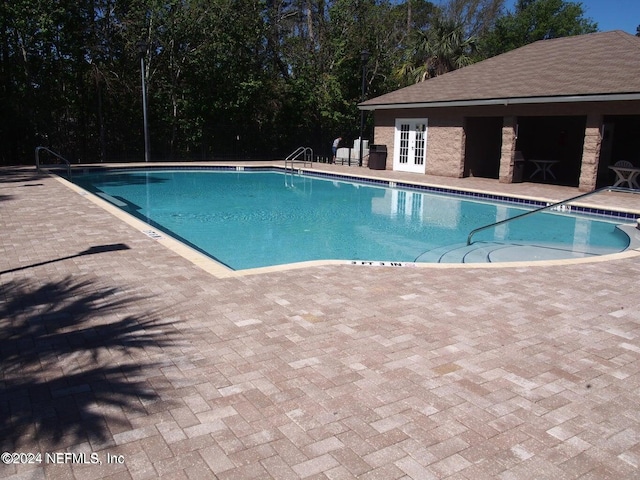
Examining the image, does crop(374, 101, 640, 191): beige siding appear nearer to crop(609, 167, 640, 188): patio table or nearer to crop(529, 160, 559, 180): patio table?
crop(609, 167, 640, 188): patio table

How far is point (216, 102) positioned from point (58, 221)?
14809mm

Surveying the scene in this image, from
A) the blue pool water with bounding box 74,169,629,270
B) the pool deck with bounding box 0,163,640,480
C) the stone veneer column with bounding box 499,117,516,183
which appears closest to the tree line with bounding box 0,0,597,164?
the blue pool water with bounding box 74,169,629,270

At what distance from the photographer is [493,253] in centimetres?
920

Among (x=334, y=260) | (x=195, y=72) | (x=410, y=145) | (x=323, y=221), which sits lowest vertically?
(x=323, y=221)

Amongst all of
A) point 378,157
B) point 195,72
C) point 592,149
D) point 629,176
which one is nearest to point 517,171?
point 592,149

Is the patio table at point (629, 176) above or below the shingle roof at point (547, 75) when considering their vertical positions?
below

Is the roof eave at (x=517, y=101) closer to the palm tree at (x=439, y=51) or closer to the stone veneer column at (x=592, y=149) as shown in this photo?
the stone veneer column at (x=592, y=149)

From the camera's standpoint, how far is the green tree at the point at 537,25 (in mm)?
38062

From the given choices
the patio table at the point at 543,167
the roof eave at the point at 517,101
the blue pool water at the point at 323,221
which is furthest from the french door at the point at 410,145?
the patio table at the point at 543,167

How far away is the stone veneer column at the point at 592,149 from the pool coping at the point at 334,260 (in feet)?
7.61

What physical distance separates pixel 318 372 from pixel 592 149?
13.3 meters

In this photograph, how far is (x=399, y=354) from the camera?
156 inches

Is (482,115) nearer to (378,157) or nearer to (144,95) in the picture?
(378,157)

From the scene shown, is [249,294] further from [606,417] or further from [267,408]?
[606,417]
